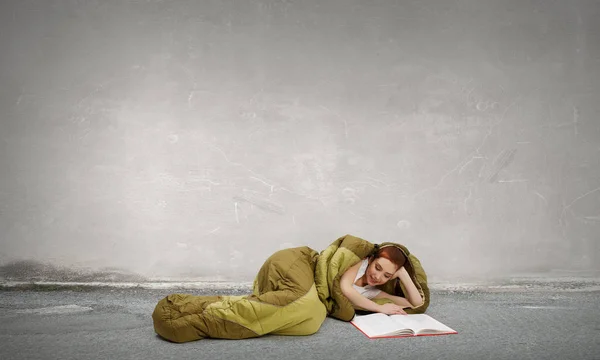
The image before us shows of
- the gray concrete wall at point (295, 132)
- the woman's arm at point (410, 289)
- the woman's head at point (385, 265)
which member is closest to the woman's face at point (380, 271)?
the woman's head at point (385, 265)

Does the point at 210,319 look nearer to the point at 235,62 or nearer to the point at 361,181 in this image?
the point at 361,181

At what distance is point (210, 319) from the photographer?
1.92 meters

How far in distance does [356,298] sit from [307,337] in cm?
36

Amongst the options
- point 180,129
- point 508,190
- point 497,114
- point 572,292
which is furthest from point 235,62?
point 572,292

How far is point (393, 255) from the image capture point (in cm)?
230

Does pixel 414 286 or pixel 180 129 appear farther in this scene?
pixel 180 129

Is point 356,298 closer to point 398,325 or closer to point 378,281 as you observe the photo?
point 378,281

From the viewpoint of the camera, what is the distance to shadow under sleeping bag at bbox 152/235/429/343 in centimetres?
192

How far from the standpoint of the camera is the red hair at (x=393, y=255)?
2289 millimetres

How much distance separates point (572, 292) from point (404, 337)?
1.55 m

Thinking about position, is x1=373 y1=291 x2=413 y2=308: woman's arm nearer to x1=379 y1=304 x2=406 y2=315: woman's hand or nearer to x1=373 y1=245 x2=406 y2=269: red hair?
x1=379 y1=304 x2=406 y2=315: woman's hand

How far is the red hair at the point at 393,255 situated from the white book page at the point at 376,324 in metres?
0.25

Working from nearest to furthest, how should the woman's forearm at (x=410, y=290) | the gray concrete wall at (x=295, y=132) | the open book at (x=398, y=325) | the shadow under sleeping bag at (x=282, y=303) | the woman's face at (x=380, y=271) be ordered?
the shadow under sleeping bag at (x=282, y=303) < the open book at (x=398, y=325) < the woman's face at (x=380, y=271) < the woman's forearm at (x=410, y=290) < the gray concrete wall at (x=295, y=132)

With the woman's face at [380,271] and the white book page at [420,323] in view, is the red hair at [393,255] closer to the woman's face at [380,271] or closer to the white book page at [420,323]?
the woman's face at [380,271]
